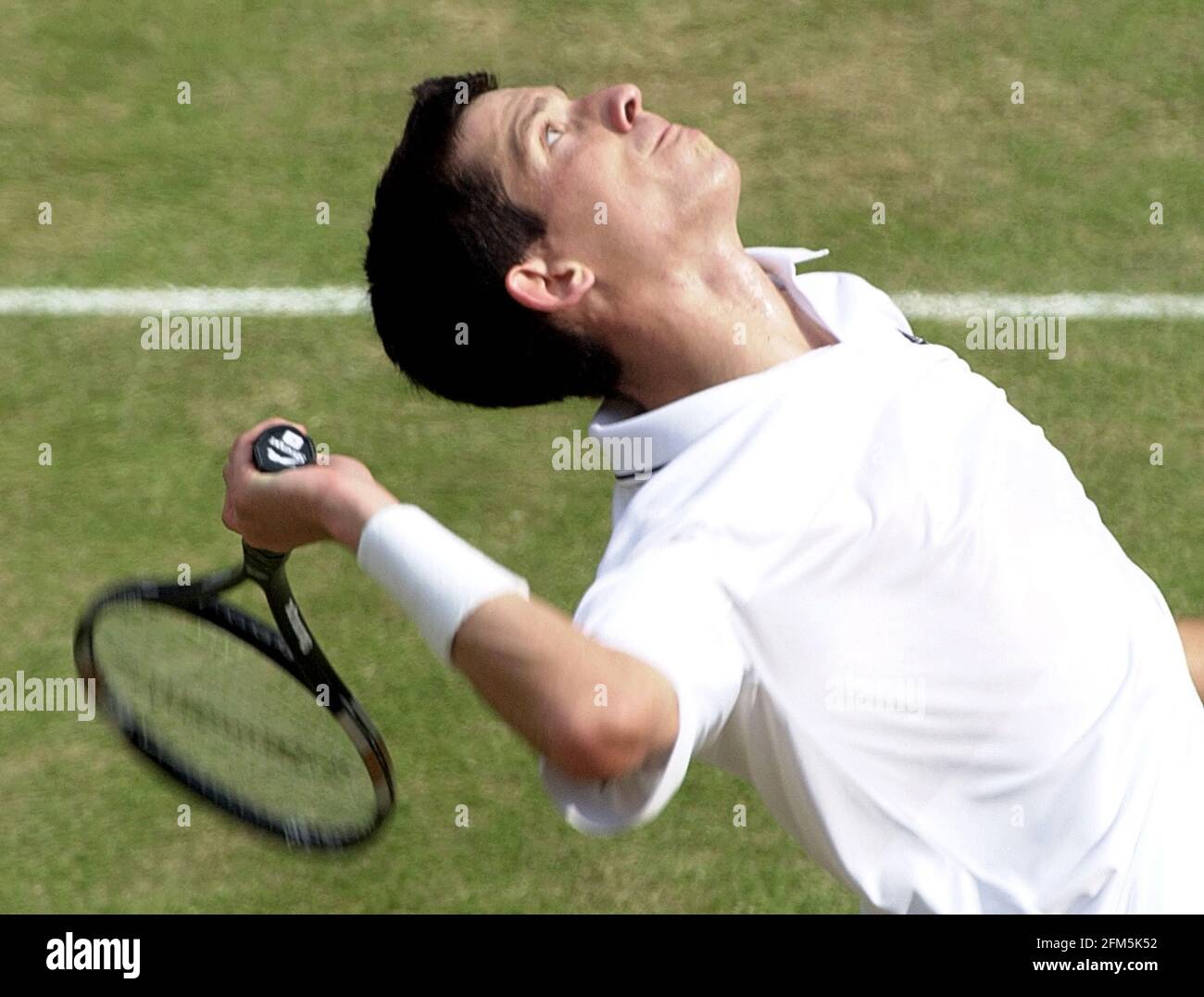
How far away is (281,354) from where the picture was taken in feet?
22.4

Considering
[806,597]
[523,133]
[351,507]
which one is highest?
[523,133]

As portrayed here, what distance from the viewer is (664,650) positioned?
9.46ft

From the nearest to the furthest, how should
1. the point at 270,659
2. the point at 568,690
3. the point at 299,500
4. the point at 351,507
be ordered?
the point at 568,690 < the point at 351,507 < the point at 299,500 < the point at 270,659

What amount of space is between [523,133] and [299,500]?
1.12 m

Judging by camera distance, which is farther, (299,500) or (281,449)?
(281,449)

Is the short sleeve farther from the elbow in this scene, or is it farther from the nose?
the nose

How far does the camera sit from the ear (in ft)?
12.6

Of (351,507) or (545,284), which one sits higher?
(545,284)

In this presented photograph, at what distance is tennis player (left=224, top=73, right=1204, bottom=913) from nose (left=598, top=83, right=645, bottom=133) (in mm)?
11

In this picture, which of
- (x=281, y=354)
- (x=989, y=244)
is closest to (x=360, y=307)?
(x=281, y=354)
